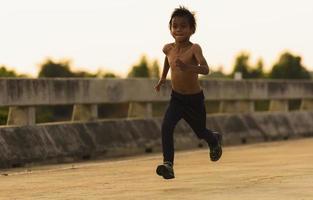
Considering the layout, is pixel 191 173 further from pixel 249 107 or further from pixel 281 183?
pixel 249 107

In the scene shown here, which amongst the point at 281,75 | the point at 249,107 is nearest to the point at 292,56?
the point at 281,75

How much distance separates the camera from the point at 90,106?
46.8 feet

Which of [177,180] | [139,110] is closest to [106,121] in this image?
[139,110]

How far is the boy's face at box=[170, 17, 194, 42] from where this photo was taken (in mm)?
9539

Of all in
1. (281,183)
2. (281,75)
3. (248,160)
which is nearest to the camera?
(281,183)

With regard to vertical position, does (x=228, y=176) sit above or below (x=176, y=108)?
below

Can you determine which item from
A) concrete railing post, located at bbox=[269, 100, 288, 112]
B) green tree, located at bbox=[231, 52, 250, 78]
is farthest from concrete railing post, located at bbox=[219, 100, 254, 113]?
green tree, located at bbox=[231, 52, 250, 78]

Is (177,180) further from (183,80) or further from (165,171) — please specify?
(183,80)

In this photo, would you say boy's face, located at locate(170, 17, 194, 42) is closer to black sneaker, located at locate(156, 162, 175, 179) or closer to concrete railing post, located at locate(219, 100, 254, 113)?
black sneaker, located at locate(156, 162, 175, 179)

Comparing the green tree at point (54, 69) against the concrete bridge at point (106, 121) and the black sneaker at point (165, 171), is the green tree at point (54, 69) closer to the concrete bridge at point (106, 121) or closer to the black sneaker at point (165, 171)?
the concrete bridge at point (106, 121)

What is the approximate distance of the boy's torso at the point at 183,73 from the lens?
9516 mm

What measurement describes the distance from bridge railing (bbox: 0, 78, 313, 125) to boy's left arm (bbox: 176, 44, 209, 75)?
137 inches

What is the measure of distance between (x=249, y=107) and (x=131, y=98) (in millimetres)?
4124

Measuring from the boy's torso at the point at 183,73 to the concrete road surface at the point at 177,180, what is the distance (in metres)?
0.83
